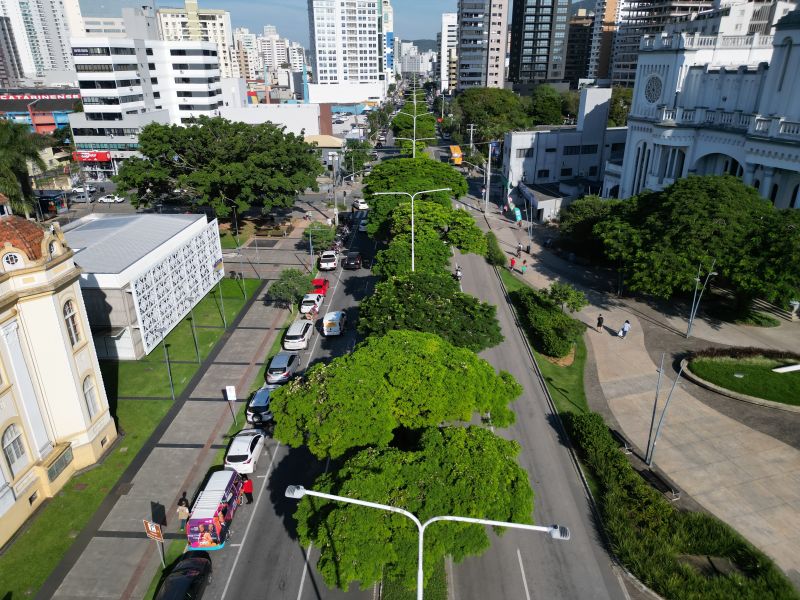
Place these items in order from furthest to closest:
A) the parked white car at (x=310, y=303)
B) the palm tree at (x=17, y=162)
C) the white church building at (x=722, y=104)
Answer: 1. the palm tree at (x=17, y=162)
2. the white church building at (x=722, y=104)
3. the parked white car at (x=310, y=303)

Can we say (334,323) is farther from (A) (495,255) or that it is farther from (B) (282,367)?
(A) (495,255)

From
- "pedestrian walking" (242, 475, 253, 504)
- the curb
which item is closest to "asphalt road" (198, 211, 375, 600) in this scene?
"pedestrian walking" (242, 475, 253, 504)

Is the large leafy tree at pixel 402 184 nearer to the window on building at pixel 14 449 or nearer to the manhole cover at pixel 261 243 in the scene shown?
the manhole cover at pixel 261 243

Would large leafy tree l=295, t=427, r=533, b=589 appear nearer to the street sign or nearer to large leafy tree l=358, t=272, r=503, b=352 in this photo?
the street sign

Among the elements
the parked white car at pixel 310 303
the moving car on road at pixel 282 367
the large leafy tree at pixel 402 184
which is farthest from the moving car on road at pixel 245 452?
the large leafy tree at pixel 402 184

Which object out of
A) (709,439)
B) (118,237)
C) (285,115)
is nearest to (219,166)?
(118,237)

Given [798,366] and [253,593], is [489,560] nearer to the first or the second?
[253,593]
